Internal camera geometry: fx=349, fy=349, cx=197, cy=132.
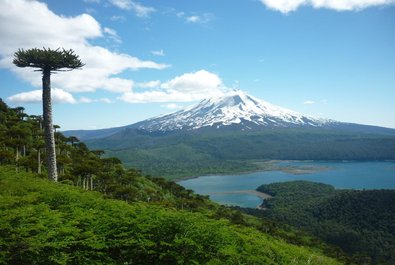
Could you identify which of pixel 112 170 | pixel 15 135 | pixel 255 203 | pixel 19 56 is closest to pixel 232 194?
pixel 255 203

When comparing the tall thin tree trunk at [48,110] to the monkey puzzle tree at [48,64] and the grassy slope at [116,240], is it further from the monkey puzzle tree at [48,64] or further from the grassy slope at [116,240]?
the grassy slope at [116,240]

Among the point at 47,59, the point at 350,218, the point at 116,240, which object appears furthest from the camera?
the point at 350,218

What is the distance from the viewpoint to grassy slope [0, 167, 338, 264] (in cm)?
1045

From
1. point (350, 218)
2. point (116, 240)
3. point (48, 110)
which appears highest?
point (48, 110)

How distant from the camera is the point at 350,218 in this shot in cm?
13525

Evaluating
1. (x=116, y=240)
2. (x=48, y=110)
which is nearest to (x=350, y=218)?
(x=48, y=110)

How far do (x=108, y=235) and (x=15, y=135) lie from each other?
140 feet

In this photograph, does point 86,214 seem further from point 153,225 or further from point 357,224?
point 357,224

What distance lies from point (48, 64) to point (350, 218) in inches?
5277

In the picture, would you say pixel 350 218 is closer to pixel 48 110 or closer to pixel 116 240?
pixel 48 110

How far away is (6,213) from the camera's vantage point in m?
11.6

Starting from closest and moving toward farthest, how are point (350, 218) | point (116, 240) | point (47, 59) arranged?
1. point (116, 240)
2. point (47, 59)
3. point (350, 218)

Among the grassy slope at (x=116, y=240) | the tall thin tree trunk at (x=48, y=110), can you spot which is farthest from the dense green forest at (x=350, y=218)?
the grassy slope at (x=116, y=240)

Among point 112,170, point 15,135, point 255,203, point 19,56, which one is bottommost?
point 255,203
